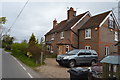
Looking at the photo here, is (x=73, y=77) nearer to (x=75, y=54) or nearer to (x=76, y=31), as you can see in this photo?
(x=75, y=54)

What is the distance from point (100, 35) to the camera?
803 inches

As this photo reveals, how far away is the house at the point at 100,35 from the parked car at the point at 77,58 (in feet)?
16.8

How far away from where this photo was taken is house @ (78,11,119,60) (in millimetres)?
20266

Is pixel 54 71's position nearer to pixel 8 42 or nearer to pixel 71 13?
pixel 71 13

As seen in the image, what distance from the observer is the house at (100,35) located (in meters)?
20.3

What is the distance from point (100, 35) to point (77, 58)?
784 centimetres

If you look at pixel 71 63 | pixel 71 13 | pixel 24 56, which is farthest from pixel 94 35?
pixel 24 56

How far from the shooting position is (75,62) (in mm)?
14188

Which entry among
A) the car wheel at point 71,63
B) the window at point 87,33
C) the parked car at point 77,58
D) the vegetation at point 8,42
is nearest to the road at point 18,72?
the parked car at point 77,58

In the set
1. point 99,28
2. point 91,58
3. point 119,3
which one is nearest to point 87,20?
point 99,28

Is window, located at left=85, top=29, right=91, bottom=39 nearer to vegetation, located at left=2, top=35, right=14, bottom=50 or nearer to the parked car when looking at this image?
the parked car

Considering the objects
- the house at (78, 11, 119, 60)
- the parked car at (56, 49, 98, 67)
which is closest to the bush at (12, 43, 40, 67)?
the parked car at (56, 49, 98, 67)

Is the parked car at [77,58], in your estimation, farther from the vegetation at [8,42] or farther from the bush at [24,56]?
the vegetation at [8,42]

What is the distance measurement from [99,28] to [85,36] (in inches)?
113
